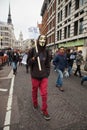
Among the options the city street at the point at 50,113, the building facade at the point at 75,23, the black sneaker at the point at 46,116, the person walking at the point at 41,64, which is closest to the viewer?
the city street at the point at 50,113

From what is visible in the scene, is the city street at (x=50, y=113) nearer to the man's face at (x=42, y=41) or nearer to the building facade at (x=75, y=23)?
the man's face at (x=42, y=41)

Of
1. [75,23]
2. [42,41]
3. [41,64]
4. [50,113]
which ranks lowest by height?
[50,113]

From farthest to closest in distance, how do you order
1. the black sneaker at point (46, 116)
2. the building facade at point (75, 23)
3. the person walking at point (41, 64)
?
the building facade at point (75, 23), the person walking at point (41, 64), the black sneaker at point (46, 116)

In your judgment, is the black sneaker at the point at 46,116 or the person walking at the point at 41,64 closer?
the black sneaker at the point at 46,116

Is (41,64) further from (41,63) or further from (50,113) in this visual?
(50,113)

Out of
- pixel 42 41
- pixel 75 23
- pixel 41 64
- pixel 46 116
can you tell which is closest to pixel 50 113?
pixel 46 116

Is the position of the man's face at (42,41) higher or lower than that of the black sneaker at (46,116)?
higher

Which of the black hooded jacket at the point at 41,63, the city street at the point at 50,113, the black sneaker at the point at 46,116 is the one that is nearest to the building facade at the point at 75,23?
the city street at the point at 50,113

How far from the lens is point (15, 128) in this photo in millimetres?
5086

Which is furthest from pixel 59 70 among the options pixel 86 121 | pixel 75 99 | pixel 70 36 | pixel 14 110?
pixel 70 36

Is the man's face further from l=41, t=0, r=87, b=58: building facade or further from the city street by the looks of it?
l=41, t=0, r=87, b=58: building facade

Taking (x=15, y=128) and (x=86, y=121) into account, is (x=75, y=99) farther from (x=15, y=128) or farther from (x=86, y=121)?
(x=15, y=128)

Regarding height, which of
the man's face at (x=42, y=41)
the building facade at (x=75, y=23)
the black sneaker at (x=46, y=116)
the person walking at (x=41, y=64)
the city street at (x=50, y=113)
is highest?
the building facade at (x=75, y=23)

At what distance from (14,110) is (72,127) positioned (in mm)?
2025
